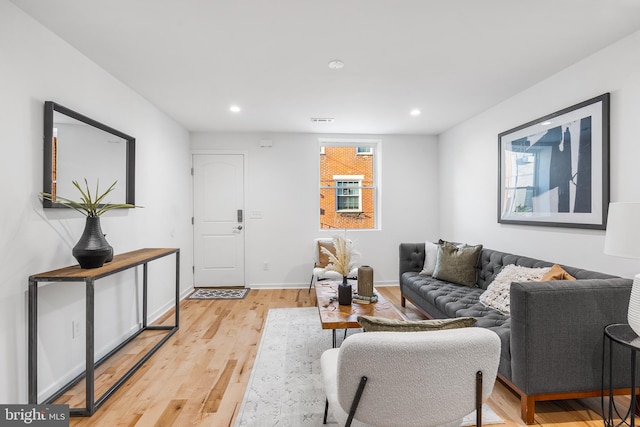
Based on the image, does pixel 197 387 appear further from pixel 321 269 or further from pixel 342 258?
pixel 321 269

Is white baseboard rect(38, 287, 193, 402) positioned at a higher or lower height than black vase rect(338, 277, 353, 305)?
lower

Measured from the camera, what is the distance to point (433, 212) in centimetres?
532

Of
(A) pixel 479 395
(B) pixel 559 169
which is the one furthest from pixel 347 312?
(B) pixel 559 169

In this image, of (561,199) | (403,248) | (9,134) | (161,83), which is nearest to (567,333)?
(561,199)

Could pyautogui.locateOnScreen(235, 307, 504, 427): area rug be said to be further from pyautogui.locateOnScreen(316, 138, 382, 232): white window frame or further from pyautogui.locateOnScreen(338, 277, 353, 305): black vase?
pyautogui.locateOnScreen(316, 138, 382, 232): white window frame

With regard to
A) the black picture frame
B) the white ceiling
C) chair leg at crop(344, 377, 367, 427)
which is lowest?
chair leg at crop(344, 377, 367, 427)

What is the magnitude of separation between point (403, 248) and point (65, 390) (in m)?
3.39

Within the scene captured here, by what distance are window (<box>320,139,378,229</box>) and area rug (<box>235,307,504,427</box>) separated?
214 cm

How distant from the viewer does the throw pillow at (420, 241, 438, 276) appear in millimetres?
3774

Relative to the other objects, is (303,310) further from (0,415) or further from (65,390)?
(0,415)

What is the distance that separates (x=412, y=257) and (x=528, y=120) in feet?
6.19

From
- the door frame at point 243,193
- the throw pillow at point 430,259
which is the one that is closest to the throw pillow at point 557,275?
the throw pillow at point 430,259

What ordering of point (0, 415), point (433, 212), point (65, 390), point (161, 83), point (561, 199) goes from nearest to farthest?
point (0, 415)
point (65, 390)
point (561, 199)
point (161, 83)
point (433, 212)

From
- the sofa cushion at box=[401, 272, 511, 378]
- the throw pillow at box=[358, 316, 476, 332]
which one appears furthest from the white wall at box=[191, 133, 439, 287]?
the throw pillow at box=[358, 316, 476, 332]
